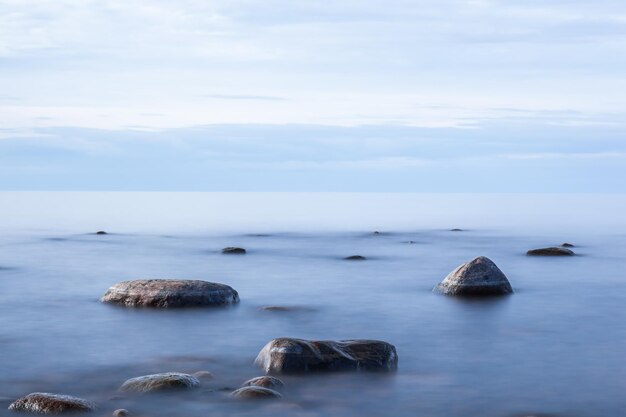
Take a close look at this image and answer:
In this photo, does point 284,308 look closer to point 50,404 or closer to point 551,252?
point 50,404

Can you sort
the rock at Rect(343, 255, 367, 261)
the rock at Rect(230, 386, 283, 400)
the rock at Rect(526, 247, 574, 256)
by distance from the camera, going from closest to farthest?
the rock at Rect(230, 386, 283, 400)
the rock at Rect(343, 255, 367, 261)
the rock at Rect(526, 247, 574, 256)

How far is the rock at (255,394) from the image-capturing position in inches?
421

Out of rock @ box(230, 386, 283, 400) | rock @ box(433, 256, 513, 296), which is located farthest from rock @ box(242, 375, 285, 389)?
rock @ box(433, 256, 513, 296)

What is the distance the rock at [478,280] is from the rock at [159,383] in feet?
33.9

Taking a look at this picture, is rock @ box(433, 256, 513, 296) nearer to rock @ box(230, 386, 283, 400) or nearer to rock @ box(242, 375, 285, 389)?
rock @ box(242, 375, 285, 389)

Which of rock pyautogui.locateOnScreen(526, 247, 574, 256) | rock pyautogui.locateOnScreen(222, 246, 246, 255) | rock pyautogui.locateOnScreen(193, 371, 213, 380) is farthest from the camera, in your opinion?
rock pyautogui.locateOnScreen(222, 246, 246, 255)

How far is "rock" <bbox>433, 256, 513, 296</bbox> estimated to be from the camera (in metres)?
20.5

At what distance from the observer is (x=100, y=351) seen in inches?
567

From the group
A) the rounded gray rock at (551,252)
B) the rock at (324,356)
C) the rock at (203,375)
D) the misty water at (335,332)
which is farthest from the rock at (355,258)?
the rock at (203,375)

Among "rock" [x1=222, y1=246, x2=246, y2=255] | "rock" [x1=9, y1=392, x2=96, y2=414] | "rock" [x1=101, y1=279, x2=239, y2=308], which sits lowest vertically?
"rock" [x1=9, y1=392, x2=96, y2=414]

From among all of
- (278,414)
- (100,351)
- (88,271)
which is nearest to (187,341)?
(100,351)

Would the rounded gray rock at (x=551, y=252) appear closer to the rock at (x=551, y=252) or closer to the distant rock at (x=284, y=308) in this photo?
the rock at (x=551, y=252)

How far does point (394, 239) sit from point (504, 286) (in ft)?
85.9

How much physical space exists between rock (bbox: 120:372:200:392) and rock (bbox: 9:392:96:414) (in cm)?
84
